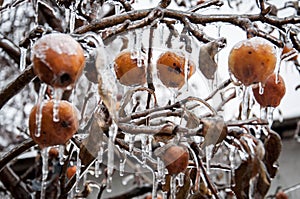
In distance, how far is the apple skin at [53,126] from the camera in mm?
761

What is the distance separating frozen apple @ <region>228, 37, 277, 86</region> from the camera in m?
0.79

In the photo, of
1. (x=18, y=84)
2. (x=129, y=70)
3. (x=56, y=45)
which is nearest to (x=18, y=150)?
(x=18, y=84)

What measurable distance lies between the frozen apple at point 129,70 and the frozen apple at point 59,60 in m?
0.27

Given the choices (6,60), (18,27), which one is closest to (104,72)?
(18,27)

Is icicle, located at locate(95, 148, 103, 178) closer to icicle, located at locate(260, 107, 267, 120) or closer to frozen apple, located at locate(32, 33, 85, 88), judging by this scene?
frozen apple, located at locate(32, 33, 85, 88)

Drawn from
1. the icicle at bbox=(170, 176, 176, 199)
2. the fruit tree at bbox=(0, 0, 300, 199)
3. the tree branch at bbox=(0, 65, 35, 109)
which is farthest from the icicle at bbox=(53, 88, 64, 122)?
the icicle at bbox=(170, 176, 176, 199)

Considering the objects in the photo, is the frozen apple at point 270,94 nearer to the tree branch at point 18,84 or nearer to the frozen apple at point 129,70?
the frozen apple at point 129,70

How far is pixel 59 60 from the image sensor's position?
26.2 inches

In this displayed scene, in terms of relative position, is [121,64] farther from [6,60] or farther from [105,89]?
[6,60]

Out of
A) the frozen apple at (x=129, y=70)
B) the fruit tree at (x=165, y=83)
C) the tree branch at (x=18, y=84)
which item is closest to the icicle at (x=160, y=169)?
the fruit tree at (x=165, y=83)

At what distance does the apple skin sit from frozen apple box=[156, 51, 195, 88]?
244 mm

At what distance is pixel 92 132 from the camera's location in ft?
2.59

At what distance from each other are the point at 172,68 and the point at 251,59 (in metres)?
0.21

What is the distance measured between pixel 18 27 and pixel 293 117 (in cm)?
162
